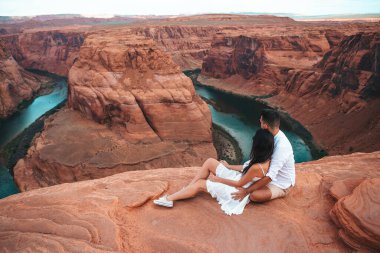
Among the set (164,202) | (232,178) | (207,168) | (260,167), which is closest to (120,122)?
(207,168)

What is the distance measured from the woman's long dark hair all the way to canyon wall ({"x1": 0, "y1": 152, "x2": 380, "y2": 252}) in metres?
1.36

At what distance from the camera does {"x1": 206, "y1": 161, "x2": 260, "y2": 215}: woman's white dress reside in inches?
278

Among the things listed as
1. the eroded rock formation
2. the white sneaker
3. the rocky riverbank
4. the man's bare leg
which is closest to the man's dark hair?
the man's bare leg

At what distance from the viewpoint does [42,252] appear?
5484 mm

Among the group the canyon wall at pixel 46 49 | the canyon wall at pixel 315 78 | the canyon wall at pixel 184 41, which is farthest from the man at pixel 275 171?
the canyon wall at pixel 184 41

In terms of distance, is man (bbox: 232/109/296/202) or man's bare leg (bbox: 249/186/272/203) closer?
man (bbox: 232/109/296/202)

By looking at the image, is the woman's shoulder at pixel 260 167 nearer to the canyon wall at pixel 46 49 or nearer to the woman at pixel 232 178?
the woman at pixel 232 178

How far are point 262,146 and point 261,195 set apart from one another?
134cm

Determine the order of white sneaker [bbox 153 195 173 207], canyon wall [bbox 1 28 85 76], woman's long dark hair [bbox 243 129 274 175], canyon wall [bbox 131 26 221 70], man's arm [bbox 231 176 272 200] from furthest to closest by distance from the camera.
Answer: canyon wall [bbox 131 26 221 70], canyon wall [bbox 1 28 85 76], white sneaker [bbox 153 195 173 207], man's arm [bbox 231 176 272 200], woman's long dark hair [bbox 243 129 274 175]

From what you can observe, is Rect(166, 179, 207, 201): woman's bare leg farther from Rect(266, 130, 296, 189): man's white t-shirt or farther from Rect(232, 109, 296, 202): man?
Rect(266, 130, 296, 189): man's white t-shirt

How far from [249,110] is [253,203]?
4434 centimetres

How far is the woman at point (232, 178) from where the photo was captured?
21.7 ft

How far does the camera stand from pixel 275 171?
677 centimetres

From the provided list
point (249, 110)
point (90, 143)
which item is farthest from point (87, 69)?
point (249, 110)
